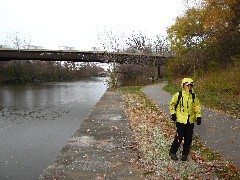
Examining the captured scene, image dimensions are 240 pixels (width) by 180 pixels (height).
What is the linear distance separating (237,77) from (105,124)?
932 centimetres

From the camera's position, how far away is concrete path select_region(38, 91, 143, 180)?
6.33 m

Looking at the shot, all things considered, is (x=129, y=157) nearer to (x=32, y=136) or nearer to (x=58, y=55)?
(x=32, y=136)

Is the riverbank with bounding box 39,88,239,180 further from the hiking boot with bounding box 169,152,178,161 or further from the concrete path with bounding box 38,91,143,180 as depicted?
the hiking boot with bounding box 169,152,178,161

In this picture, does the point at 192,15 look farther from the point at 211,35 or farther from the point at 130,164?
the point at 130,164

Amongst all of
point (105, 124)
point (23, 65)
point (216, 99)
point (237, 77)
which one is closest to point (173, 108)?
point (105, 124)

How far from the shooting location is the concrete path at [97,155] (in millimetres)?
6328

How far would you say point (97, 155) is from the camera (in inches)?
302

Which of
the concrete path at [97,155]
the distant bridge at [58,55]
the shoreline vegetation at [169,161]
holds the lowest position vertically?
the concrete path at [97,155]

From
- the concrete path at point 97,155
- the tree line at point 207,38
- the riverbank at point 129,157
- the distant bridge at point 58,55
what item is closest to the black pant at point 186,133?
the riverbank at point 129,157

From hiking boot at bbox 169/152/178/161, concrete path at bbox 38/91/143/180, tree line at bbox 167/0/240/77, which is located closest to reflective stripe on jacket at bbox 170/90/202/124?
hiking boot at bbox 169/152/178/161

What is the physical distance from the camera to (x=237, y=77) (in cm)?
1694

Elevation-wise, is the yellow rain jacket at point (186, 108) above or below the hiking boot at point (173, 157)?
above

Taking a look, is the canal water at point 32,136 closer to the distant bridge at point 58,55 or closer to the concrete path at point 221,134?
the concrete path at point 221,134

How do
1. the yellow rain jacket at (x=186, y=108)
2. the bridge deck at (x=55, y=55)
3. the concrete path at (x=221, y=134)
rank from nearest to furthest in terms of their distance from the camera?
the yellow rain jacket at (x=186, y=108)
the concrete path at (x=221, y=134)
the bridge deck at (x=55, y=55)
